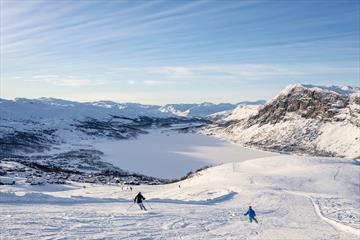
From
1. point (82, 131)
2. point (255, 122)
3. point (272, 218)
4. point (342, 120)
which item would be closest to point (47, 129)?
point (82, 131)

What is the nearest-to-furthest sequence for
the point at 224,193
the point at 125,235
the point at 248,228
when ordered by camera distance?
Answer: the point at 125,235
the point at 248,228
the point at 224,193

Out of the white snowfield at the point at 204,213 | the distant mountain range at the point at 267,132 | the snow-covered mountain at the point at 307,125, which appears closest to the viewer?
the white snowfield at the point at 204,213

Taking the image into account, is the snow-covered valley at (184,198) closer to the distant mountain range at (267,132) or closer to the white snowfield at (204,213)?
the white snowfield at (204,213)

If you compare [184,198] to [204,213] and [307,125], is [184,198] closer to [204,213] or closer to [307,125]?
[204,213]

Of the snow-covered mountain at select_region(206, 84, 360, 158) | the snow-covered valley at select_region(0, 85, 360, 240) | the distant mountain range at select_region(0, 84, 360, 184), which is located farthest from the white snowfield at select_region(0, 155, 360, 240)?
the snow-covered mountain at select_region(206, 84, 360, 158)

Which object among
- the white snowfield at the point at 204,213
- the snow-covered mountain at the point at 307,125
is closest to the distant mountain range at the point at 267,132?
the snow-covered mountain at the point at 307,125

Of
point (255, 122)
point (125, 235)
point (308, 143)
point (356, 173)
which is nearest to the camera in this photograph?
point (125, 235)

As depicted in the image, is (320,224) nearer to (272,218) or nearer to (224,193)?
(272,218)
